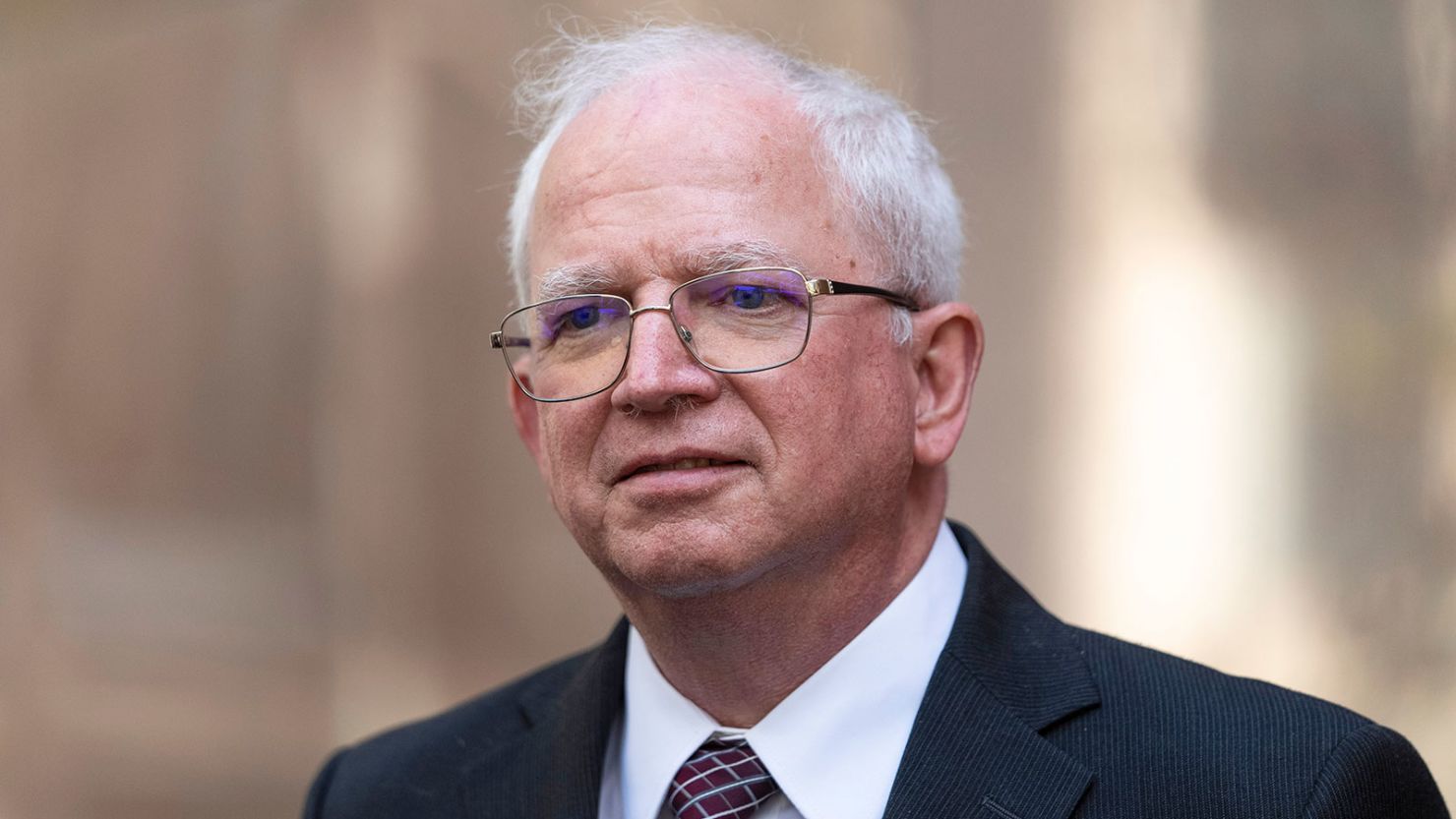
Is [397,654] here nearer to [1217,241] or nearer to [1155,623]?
[1155,623]

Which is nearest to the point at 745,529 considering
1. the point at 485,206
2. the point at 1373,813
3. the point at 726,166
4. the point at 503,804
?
the point at 726,166

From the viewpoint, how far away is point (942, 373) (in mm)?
2492

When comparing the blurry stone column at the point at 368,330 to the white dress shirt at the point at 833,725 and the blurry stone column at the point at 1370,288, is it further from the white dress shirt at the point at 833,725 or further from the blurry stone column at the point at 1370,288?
the blurry stone column at the point at 1370,288

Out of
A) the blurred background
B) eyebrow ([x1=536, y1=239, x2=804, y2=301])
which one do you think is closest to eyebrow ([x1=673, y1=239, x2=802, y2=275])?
eyebrow ([x1=536, y1=239, x2=804, y2=301])

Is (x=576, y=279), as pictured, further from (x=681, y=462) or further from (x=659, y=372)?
(x=681, y=462)

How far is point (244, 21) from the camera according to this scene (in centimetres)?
465

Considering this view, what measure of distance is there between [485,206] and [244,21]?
3.55 ft

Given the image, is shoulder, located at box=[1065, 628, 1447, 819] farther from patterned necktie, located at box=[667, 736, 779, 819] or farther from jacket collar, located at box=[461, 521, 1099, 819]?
patterned necktie, located at box=[667, 736, 779, 819]

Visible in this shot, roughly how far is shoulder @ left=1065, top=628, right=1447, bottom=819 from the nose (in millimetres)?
816

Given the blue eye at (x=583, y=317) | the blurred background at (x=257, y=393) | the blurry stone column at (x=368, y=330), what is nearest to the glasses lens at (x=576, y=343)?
the blue eye at (x=583, y=317)

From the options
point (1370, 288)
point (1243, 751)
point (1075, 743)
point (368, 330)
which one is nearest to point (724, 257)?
point (1075, 743)

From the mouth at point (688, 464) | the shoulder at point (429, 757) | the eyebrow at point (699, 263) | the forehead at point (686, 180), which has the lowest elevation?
the shoulder at point (429, 757)

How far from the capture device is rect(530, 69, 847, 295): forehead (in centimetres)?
223

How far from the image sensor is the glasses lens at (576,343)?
7.41 ft
